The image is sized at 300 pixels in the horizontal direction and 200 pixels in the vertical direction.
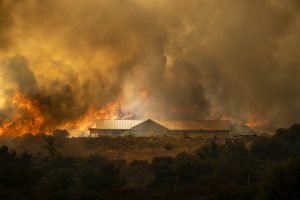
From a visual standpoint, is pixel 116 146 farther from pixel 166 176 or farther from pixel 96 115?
pixel 166 176

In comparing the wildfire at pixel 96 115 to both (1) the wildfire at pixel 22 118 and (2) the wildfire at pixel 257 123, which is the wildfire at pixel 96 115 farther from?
(2) the wildfire at pixel 257 123

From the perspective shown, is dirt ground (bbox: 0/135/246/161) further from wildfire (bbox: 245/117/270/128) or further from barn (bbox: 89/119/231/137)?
wildfire (bbox: 245/117/270/128)

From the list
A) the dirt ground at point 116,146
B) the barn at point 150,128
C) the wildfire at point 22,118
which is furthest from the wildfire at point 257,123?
the wildfire at point 22,118

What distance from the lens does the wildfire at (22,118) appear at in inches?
3575

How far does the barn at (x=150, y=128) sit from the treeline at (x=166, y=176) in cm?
1924

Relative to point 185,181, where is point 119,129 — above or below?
above

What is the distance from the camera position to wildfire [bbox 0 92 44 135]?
9081 cm

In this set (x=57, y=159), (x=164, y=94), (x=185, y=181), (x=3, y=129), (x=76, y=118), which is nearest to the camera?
(x=185, y=181)

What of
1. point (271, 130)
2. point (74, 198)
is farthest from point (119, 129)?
point (74, 198)

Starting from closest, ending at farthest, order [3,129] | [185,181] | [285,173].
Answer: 1. [285,173]
2. [185,181]
3. [3,129]

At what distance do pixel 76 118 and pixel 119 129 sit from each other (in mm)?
9007

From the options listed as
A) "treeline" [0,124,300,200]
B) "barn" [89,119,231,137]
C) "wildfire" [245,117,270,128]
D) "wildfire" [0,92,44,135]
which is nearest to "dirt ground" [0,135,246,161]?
"wildfire" [0,92,44,135]

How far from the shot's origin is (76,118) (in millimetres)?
110000

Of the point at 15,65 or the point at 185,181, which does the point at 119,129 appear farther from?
the point at 185,181
